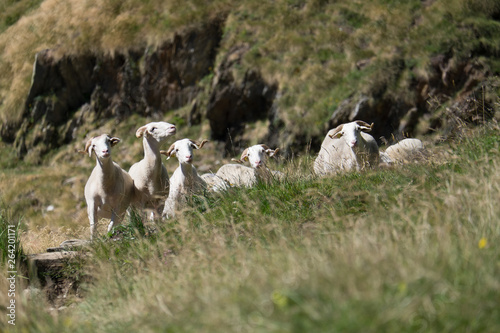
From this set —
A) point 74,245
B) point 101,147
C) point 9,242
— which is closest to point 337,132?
point 101,147

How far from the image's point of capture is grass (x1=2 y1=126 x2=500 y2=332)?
10.7 feet

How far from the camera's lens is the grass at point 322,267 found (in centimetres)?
327

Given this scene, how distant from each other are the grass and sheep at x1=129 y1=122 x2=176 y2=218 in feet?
8.27

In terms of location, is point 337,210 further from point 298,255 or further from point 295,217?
point 298,255

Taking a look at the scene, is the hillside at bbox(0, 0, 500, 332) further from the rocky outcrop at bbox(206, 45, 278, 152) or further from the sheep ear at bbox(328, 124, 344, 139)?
the sheep ear at bbox(328, 124, 344, 139)

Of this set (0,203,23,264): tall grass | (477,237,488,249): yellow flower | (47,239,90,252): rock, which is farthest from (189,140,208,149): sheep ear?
(477,237,488,249): yellow flower

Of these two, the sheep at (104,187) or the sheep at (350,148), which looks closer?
the sheep at (104,187)

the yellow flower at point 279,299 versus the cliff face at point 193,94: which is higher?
the yellow flower at point 279,299

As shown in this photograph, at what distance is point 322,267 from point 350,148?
737 cm

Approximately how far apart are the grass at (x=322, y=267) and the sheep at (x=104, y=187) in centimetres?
212

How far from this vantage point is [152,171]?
31.9ft

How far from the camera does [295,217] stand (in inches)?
255

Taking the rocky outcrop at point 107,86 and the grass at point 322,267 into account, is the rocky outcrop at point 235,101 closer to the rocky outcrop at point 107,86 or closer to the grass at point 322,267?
the rocky outcrop at point 107,86

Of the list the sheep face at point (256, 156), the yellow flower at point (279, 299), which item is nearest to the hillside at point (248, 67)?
the sheep face at point (256, 156)
